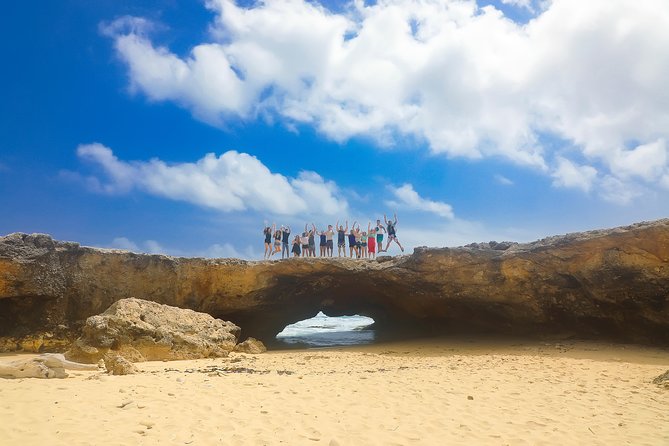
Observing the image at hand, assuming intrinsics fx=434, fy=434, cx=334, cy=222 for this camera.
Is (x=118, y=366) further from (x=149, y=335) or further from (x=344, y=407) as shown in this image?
(x=344, y=407)

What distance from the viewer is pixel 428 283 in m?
14.8

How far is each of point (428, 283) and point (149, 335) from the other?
28.8 feet

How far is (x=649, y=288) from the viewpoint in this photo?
39.1 ft

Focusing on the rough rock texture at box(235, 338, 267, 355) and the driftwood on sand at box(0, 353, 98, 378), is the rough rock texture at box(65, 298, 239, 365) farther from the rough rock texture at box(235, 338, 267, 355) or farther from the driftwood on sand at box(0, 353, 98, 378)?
the driftwood on sand at box(0, 353, 98, 378)

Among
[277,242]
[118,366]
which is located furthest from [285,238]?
[118,366]

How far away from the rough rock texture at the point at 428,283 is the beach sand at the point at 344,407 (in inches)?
146

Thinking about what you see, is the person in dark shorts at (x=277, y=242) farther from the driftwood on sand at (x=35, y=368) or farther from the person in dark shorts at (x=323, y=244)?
the driftwood on sand at (x=35, y=368)

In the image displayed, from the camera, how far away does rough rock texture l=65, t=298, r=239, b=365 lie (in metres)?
10.0

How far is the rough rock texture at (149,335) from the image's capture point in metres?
10.0

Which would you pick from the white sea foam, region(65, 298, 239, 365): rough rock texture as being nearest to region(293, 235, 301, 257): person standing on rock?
the white sea foam

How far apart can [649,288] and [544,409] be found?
8.39 metres

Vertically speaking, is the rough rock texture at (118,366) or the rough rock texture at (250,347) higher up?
the rough rock texture at (118,366)

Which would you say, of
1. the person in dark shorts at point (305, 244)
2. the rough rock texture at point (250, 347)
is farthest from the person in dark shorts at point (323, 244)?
the rough rock texture at point (250, 347)

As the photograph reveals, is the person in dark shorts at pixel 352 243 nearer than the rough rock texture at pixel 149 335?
No
